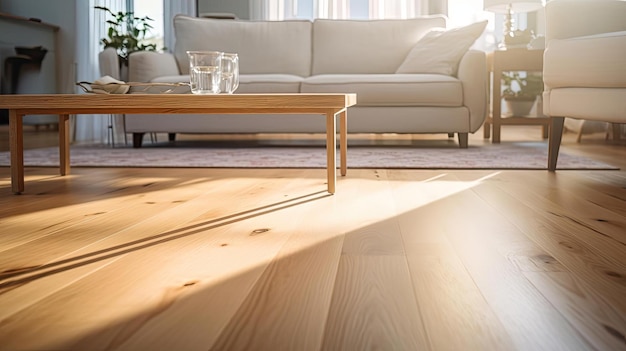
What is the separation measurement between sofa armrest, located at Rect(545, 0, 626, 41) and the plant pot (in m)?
2.34

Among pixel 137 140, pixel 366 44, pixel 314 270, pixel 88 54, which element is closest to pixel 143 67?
pixel 137 140

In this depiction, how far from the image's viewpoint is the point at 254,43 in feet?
14.5

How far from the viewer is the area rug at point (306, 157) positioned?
2760mm

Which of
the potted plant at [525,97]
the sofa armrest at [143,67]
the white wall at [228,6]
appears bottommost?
the potted plant at [525,97]

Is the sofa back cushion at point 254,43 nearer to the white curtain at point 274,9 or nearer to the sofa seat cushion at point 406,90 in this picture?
the sofa seat cushion at point 406,90

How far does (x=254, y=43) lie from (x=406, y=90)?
1.25 metres

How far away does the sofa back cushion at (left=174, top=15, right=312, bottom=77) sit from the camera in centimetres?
440

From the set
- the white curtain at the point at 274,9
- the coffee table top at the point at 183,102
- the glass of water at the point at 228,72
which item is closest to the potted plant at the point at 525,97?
the white curtain at the point at 274,9

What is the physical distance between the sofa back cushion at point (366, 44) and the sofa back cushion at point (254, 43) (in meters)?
0.11

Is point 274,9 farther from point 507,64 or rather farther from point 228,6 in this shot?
point 507,64

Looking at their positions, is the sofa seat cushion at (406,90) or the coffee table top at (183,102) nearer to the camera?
the coffee table top at (183,102)

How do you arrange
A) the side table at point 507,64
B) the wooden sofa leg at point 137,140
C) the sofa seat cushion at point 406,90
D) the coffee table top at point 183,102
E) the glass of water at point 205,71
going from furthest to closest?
the side table at point 507,64 → the wooden sofa leg at point 137,140 → the sofa seat cushion at point 406,90 → the glass of water at point 205,71 → the coffee table top at point 183,102

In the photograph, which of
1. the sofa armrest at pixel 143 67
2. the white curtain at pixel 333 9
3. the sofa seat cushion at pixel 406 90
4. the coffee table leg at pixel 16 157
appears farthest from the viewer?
the white curtain at pixel 333 9

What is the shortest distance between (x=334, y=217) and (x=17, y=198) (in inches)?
36.9
